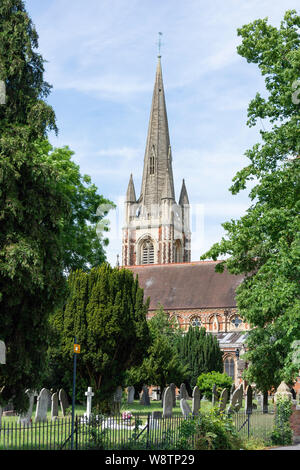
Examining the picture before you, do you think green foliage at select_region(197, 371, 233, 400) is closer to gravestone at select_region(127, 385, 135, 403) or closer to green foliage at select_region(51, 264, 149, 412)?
gravestone at select_region(127, 385, 135, 403)

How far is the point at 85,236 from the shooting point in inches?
1067

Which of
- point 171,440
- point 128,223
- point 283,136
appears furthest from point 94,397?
point 128,223

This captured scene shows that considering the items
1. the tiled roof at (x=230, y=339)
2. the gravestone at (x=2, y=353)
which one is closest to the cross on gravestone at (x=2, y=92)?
the gravestone at (x=2, y=353)

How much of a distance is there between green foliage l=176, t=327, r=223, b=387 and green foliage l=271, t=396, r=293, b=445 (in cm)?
2471

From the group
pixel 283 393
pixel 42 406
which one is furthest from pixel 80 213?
pixel 283 393

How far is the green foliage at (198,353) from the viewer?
41.2 metres

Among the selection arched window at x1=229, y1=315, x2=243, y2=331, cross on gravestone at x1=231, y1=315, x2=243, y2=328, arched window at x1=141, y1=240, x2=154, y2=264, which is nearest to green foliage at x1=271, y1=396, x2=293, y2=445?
arched window at x1=229, y1=315, x2=243, y2=331

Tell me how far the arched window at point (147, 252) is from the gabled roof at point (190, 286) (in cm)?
1527

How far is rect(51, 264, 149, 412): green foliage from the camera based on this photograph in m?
22.3

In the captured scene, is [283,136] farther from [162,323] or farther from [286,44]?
[162,323]

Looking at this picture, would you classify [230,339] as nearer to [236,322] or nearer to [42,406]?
[236,322]

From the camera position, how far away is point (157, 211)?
7944 centimetres

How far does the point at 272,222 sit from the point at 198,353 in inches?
1070

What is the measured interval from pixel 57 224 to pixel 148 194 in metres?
68.8
